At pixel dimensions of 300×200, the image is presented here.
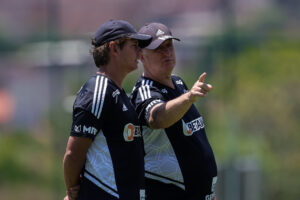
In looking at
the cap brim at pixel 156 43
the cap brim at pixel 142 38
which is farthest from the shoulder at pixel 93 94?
the cap brim at pixel 156 43

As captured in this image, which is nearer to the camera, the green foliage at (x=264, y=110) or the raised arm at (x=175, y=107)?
the raised arm at (x=175, y=107)

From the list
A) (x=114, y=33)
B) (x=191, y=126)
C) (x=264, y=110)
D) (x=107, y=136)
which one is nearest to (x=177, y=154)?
(x=191, y=126)

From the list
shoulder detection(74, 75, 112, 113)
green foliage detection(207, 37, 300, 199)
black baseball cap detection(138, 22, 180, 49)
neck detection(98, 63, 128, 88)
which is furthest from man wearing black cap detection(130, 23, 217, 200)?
green foliage detection(207, 37, 300, 199)

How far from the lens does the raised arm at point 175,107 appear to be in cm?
343

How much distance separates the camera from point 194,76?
9859 millimetres

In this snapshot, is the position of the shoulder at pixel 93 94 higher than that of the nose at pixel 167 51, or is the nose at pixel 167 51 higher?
the nose at pixel 167 51

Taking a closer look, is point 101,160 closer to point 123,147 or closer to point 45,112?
point 123,147

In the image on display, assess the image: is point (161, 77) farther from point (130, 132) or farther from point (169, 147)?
point (130, 132)

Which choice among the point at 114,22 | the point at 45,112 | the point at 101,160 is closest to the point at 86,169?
the point at 101,160

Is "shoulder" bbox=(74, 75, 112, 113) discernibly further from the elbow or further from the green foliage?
the green foliage

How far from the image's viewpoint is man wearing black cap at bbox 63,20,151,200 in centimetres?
344

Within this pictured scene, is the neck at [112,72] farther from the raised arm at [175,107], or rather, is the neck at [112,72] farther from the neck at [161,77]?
Answer: the neck at [161,77]

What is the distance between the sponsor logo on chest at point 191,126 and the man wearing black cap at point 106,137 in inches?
16.7

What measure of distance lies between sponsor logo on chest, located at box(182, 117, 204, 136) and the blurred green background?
459 centimetres
